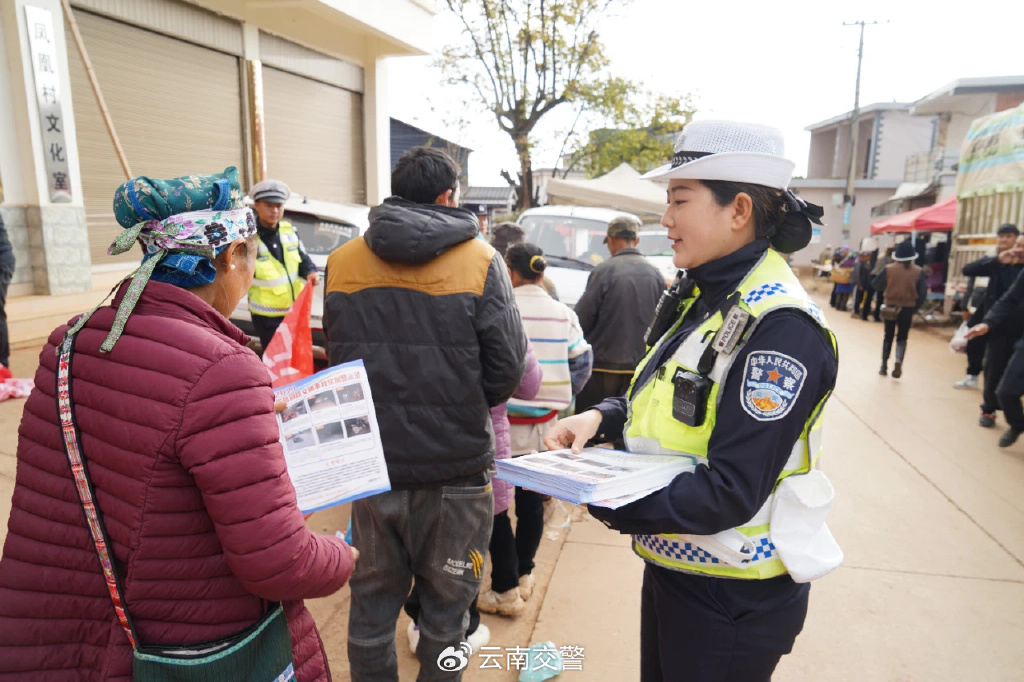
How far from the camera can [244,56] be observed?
10.8 m

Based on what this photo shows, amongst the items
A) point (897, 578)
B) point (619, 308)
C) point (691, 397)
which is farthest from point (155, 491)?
point (897, 578)

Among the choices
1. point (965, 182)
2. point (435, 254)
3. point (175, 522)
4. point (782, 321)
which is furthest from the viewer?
point (965, 182)

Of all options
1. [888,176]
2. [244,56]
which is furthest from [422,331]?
[888,176]

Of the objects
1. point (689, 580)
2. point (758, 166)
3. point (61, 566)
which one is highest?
point (758, 166)

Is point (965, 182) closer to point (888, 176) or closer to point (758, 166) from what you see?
point (758, 166)

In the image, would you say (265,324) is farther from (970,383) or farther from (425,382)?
(970,383)

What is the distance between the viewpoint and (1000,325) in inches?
249

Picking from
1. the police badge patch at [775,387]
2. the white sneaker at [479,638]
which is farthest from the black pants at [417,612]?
the police badge patch at [775,387]

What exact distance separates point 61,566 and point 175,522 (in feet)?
0.90

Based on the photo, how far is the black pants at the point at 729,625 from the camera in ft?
5.37

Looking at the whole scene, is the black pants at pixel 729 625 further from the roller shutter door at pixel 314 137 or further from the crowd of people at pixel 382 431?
the roller shutter door at pixel 314 137

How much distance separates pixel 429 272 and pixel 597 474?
1.03m

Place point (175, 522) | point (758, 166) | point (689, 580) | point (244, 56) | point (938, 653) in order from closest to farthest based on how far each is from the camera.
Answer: point (175, 522) → point (758, 166) → point (689, 580) → point (938, 653) → point (244, 56)

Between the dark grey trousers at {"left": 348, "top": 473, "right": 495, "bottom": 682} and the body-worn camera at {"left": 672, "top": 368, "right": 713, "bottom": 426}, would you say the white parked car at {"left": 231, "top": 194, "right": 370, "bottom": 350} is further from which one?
the body-worn camera at {"left": 672, "top": 368, "right": 713, "bottom": 426}
